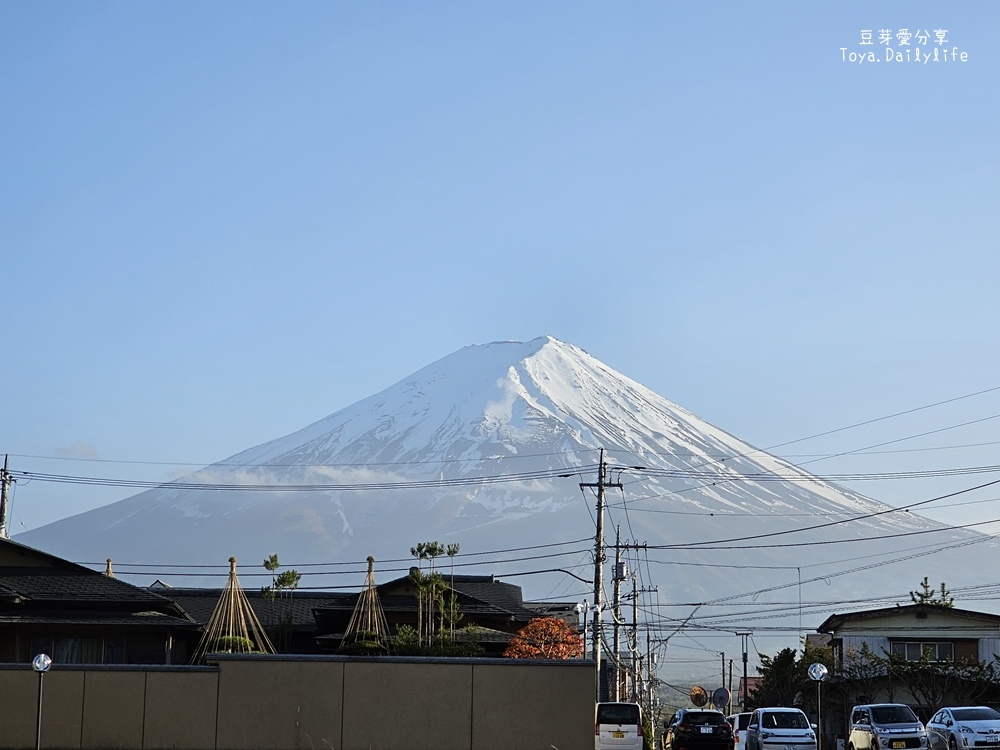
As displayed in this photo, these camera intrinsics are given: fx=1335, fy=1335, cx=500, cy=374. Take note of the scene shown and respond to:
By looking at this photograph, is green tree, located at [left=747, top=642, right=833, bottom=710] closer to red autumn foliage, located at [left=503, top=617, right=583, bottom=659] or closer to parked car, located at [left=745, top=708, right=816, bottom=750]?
red autumn foliage, located at [left=503, top=617, right=583, bottom=659]

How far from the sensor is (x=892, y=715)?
104 feet

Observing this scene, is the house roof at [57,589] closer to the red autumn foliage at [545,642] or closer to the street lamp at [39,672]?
the red autumn foliage at [545,642]

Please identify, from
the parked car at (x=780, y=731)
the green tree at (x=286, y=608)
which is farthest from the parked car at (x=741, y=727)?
the green tree at (x=286, y=608)

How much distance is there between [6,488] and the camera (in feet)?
178

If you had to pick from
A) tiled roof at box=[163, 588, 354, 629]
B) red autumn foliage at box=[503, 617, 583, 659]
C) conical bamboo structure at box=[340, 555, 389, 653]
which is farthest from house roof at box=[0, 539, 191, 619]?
red autumn foliage at box=[503, 617, 583, 659]

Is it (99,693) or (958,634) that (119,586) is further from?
(958,634)

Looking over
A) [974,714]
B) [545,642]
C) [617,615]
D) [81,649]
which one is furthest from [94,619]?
[617,615]

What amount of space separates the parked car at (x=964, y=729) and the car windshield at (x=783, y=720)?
3256mm

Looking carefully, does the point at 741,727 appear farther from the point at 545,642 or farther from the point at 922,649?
the point at 922,649

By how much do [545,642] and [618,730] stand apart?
999cm

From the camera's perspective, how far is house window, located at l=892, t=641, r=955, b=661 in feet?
180

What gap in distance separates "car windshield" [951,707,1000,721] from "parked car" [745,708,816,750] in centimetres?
359

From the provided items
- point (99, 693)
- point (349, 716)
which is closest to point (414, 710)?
point (349, 716)

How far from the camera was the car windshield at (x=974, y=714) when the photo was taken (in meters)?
30.1
